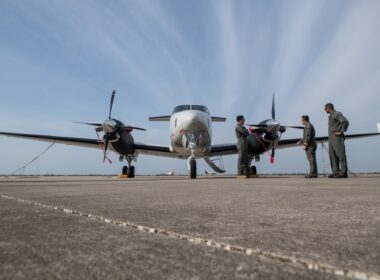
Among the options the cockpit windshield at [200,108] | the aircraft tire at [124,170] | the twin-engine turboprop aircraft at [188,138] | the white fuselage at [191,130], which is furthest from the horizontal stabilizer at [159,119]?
the white fuselage at [191,130]

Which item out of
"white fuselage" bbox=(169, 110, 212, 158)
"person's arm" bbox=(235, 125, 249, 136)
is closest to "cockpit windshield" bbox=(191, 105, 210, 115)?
"white fuselage" bbox=(169, 110, 212, 158)

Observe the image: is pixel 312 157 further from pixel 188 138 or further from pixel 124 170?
pixel 124 170

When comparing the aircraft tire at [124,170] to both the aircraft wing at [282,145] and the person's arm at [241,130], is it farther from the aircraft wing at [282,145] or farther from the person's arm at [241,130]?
the person's arm at [241,130]

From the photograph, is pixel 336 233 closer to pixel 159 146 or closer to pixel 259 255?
pixel 259 255

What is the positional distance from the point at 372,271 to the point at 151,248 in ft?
2.42

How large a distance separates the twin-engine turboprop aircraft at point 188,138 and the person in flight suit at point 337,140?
3.73m

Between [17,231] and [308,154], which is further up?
[308,154]

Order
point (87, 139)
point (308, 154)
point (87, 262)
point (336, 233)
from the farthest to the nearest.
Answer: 1. point (87, 139)
2. point (308, 154)
3. point (336, 233)
4. point (87, 262)

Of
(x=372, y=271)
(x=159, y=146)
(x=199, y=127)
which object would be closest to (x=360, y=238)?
(x=372, y=271)

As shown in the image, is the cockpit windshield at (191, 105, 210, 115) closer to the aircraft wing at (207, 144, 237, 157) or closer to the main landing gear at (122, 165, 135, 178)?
the aircraft wing at (207, 144, 237, 157)

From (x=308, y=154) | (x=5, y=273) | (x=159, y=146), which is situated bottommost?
(x=5, y=273)

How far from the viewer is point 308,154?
11188mm

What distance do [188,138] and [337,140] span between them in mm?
7202

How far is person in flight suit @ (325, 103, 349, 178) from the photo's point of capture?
9.52 m
